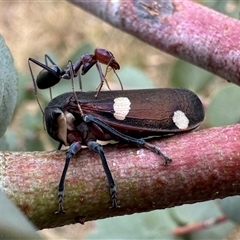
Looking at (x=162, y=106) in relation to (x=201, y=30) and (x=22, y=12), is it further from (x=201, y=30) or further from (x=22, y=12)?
(x=22, y=12)

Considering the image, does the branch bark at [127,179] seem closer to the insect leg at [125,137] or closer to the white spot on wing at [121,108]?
the insect leg at [125,137]

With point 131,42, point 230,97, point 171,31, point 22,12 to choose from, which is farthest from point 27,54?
point 171,31

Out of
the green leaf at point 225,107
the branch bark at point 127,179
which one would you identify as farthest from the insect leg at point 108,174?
the green leaf at point 225,107

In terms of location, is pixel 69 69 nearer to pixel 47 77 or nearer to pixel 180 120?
pixel 47 77

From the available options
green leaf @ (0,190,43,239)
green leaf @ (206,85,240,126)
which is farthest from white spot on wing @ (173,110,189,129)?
green leaf @ (206,85,240,126)

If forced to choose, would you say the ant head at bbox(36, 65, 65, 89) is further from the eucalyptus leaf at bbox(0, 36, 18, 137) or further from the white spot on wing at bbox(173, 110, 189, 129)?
the white spot on wing at bbox(173, 110, 189, 129)

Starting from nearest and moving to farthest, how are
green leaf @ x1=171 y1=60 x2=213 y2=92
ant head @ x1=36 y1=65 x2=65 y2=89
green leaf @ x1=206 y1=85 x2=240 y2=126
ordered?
ant head @ x1=36 y1=65 x2=65 y2=89, green leaf @ x1=206 y1=85 x2=240 y2=126, green leaf @ x1=171 y1=60 x2=213 y2=92

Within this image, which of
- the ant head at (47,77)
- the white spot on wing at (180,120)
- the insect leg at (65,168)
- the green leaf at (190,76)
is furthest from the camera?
the green leaf at (190,76)
